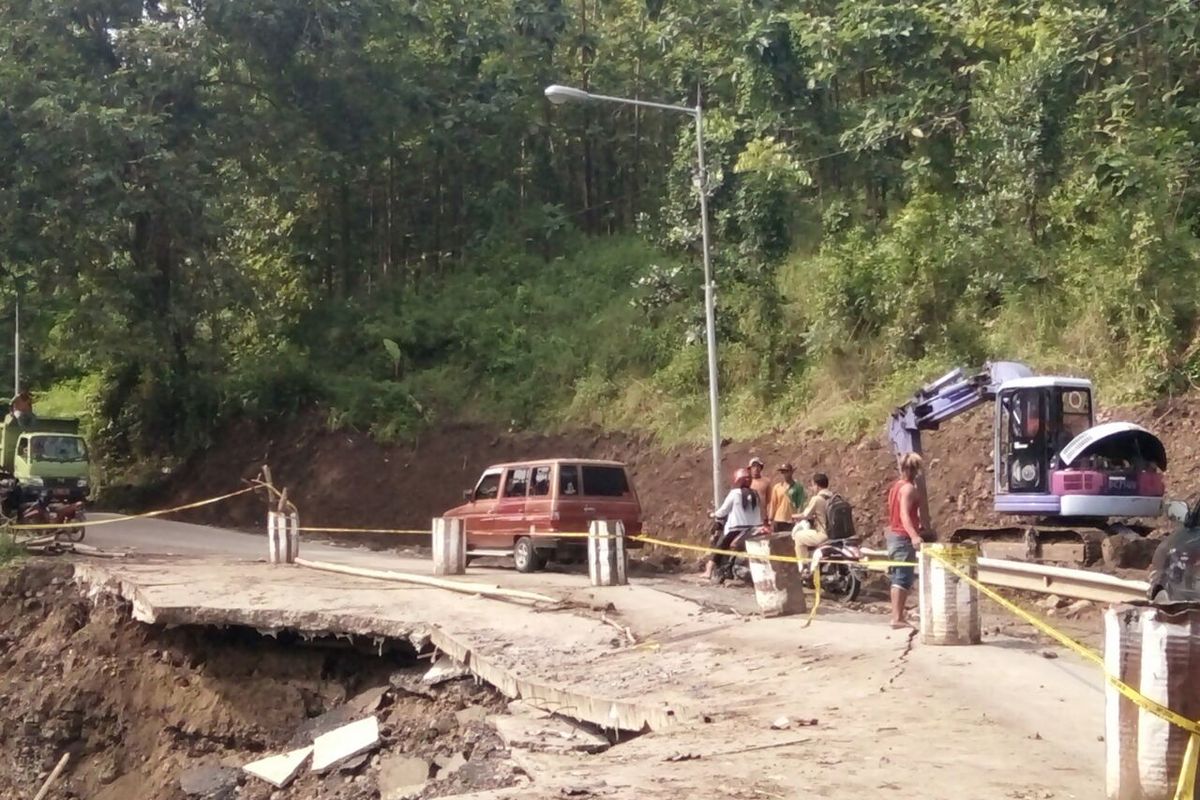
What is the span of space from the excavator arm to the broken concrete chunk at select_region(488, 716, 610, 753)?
32.5 ft

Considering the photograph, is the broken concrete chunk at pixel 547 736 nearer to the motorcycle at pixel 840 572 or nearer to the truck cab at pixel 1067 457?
the motorcycle at pixel 840 572

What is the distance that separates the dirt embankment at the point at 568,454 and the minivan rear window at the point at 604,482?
4035 millimetres

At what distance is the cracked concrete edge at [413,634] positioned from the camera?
10.6 meters

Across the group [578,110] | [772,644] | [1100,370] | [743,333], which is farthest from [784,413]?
[578,110]

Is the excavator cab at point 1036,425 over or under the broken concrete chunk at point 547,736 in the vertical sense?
over

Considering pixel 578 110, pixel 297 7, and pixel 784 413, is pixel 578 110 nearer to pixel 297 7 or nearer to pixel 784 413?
pixel 297 7

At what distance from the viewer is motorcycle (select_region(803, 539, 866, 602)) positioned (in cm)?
1642

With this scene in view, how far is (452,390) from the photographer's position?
35.1m

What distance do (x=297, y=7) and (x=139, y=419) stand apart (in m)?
12.3

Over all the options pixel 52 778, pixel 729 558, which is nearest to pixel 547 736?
pixel 729 558

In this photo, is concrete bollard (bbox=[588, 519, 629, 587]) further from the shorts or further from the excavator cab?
the shorts

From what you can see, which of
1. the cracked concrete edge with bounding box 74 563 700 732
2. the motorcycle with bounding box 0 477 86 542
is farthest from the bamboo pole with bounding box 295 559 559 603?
the motorcycle with bounding box 0 477 86 542

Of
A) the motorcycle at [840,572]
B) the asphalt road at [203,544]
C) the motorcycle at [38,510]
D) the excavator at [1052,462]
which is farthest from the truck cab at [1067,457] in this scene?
the motorcycle at [38,510]

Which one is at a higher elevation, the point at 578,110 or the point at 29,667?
the point at 578,110
